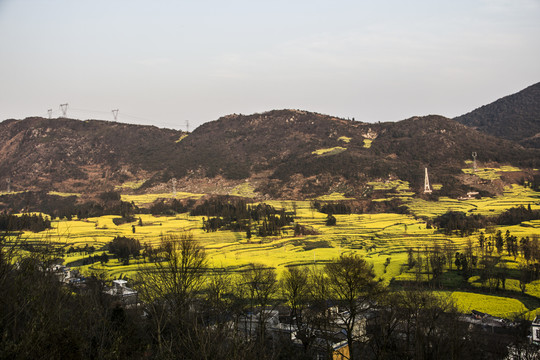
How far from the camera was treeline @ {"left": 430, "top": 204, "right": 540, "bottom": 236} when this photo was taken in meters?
47.1

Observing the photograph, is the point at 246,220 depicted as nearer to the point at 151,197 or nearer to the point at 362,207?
the point at 362,207

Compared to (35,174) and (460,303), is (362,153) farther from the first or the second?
(35,174)

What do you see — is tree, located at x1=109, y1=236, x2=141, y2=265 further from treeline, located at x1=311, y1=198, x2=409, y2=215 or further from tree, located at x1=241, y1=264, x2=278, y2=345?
treeline, located at x1=311, y1=198, x2=409, y2=215

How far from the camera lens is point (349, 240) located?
47.5 m

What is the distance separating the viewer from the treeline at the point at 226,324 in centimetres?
1230

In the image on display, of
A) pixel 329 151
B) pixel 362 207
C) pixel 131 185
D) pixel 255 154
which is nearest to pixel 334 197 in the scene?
pixel 362 207

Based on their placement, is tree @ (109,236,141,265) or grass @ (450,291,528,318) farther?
tree @ (109,236,141,265)

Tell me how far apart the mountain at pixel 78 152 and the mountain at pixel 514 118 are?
97.0 metres

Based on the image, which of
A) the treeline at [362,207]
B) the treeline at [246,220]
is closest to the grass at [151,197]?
the treeline at [246,220]

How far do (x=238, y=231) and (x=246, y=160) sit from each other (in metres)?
51.9

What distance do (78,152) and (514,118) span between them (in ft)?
426

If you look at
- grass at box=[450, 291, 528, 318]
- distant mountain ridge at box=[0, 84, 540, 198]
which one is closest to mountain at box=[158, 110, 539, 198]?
A: distant mountain ridge at box=[0, 84, 540, 198]

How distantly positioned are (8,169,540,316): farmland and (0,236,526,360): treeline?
649 centimetres

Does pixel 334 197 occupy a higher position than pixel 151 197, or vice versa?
pixel 151 197
